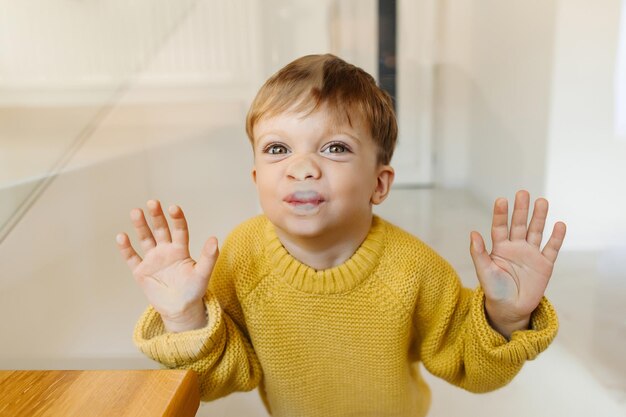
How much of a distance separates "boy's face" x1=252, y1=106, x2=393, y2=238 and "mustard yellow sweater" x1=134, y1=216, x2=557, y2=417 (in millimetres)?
69

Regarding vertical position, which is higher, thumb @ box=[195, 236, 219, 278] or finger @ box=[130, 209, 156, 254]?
finger @ box=[130, 209, 156, 254]

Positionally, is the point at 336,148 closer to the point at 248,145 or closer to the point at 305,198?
the point at 305,198

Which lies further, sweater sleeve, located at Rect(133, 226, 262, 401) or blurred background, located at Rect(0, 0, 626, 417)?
blurred background, located at Rect(0, 0, 626, 417)

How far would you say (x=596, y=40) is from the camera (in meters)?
1.36

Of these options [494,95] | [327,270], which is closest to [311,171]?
[327,270]

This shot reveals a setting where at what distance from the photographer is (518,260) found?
24.5 inches

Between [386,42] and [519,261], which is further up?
[386,42]

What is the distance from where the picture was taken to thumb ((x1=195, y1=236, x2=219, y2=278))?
59cm

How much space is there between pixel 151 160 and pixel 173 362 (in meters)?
0.73

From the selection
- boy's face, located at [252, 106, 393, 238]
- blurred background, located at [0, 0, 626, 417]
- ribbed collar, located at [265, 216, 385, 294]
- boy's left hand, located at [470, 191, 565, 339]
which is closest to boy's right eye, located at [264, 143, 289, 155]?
boy's face, located at [252, 106, 393, 238]

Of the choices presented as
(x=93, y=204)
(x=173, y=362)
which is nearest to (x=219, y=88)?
(x=93, y=204)

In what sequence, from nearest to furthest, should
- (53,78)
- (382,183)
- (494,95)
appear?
(382,183) → (53,78) → (494,95)

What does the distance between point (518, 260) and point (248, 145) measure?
1.01 m

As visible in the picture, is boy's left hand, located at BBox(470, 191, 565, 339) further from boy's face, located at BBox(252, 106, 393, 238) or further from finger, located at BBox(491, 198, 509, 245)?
boy's face, located at BBox(252, 106, 393, 238)
